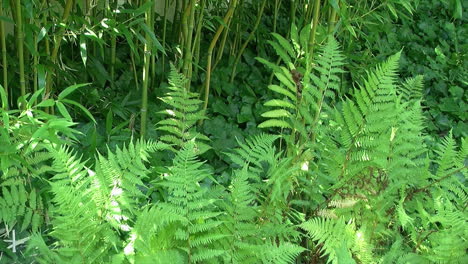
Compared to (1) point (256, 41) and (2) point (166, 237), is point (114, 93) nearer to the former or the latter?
(1) point (256, 41)

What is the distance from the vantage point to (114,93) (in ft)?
7.09

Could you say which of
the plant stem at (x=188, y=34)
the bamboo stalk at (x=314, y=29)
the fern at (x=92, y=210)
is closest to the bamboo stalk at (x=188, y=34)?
the plant stem at (x=188, y=34)

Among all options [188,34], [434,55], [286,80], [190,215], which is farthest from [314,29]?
[434,55]

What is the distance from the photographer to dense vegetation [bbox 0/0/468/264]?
1.24 m

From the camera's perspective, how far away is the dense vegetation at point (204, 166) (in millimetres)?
1243

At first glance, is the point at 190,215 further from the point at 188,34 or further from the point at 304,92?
the point at 188,34

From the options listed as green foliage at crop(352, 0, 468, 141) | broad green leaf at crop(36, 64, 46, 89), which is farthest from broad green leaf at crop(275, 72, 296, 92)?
green foliage at crop(352, 0, 468, 141)

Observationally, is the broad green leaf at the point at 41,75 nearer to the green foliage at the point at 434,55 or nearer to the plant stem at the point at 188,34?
the plant stem at the point at 188,34

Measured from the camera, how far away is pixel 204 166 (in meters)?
1.92

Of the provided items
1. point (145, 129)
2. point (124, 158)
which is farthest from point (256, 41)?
point (124, 158)

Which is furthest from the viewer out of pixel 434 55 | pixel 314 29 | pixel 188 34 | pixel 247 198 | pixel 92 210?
pixel 434 55

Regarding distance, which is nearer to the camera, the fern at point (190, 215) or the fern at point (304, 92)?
the fern at point (190, 215)

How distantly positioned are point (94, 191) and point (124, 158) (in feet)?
0.38

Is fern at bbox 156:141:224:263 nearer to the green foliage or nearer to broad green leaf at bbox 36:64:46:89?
broad green leaf at bbox 36:64:46:89
